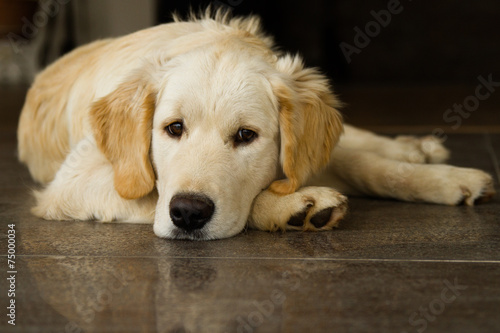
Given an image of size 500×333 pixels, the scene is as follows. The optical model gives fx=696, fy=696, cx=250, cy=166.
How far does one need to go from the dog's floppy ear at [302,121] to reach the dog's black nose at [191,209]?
43 centimetres

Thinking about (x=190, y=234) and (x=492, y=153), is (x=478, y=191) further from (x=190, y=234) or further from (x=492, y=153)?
(x=492, y=153)

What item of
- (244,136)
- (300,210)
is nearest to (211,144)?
(244,136)

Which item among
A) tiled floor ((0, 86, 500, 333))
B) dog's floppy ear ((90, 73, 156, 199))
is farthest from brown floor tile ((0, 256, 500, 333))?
dog's floppy ear ((90, 73, 156, 199))

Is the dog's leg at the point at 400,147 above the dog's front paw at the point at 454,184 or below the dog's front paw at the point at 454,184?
below

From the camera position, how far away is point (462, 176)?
357cm

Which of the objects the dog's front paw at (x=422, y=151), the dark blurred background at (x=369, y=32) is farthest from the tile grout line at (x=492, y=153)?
the dark blurred background at (x=369, y=32)

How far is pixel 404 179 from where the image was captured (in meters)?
3.72

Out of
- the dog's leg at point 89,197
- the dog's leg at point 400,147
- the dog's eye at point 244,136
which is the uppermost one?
the dog's eye at point 244,136

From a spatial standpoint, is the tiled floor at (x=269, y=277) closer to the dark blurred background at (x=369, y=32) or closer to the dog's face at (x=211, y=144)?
the dog's face at (x=211, y=144)

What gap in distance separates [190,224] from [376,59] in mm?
8036

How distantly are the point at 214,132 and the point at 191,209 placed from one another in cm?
40

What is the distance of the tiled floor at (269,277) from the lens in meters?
2.14

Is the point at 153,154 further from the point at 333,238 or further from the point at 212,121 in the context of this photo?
the point at 333,238

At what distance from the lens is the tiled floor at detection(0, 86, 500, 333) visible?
214 cm
